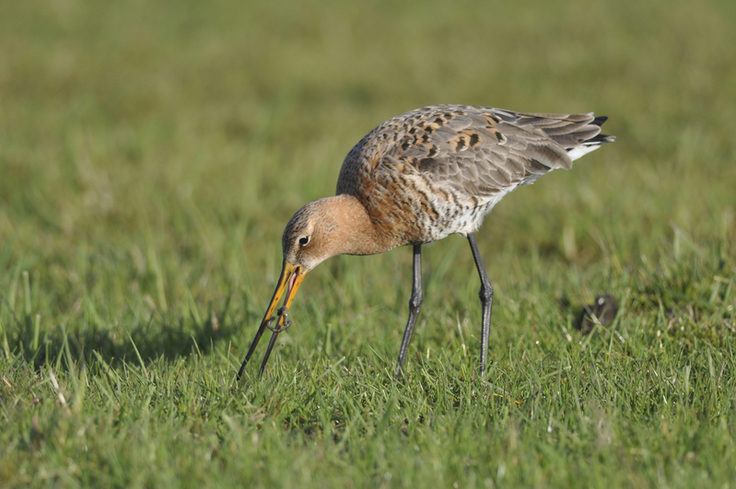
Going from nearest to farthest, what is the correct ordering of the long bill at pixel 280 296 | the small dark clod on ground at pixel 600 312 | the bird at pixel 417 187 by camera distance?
the long bill at pixel 280 296 → the bird at pixel 417 187 → the small dark clod on ground at pixel 600 312

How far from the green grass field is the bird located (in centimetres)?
60

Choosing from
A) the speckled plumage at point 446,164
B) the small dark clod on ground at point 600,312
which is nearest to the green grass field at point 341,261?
the small dark clod on ground at point 600,312

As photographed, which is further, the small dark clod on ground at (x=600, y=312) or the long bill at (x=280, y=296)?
the small dark clod on ground at (x=600, y=312)

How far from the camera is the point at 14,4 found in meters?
14.5

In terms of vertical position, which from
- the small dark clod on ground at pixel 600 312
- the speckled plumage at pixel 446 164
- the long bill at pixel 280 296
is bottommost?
the small dark clod on ground at pixel 600 312

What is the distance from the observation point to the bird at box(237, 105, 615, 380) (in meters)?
A: 4.48

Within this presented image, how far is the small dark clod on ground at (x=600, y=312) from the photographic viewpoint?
15.5 feet

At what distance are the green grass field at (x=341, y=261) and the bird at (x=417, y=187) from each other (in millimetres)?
600

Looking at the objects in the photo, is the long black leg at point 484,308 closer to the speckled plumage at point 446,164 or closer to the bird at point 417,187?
the bird at point 417,187

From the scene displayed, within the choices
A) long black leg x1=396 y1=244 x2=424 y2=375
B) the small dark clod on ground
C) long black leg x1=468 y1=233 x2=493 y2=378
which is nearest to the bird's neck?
long black leg x1=396 y1=244 x2=424 y2=375

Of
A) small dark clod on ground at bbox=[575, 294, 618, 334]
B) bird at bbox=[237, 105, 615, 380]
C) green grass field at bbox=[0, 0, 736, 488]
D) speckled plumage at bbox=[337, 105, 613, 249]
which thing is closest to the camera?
green grass field at bbox=[0, 0, 736, 488]

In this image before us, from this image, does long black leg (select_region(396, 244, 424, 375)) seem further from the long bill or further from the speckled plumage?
the long bill

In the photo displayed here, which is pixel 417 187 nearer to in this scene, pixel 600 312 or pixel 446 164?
pixel 446 164

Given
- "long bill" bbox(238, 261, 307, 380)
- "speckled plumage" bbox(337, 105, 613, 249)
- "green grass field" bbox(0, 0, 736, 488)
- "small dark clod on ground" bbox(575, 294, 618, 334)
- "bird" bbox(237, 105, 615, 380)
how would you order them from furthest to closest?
"small dark clod on ground" bbox(575, 294, 618, 334) → "speckled plumage" bbox(337, 105, 613, 249) → "bird" bbox(237, 105, 615, 380) → "long bill" bbox(238, 261, 307, 380) → "green grass field" bbox(0, 0, 736, 488)
